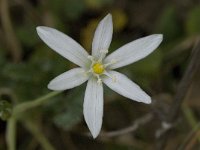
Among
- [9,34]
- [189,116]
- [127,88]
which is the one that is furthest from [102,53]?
[9,34]

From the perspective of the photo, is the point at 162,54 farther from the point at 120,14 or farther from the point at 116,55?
the point at 116,55

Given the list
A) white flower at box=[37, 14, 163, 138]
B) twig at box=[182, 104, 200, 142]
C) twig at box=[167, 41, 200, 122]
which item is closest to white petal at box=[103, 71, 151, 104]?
white flower at box=[37, 14, 163, 138]

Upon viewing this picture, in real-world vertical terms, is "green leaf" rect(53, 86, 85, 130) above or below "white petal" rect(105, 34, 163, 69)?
above

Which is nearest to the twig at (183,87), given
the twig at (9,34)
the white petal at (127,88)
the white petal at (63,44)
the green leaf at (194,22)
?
Answer: the white petal at (127,88)

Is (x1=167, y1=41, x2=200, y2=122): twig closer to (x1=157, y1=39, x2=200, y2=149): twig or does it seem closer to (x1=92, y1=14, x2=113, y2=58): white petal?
(x1=157, y1=39, x2=200, y2=149): twig

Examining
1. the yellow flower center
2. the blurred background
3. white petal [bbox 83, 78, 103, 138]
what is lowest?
white petal [bbox 83, 78, 103, 138]

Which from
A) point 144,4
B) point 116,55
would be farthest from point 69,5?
point 116,55

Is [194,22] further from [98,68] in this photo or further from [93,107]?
[93,107]
